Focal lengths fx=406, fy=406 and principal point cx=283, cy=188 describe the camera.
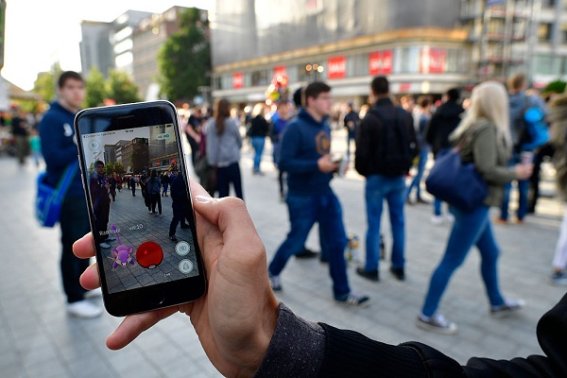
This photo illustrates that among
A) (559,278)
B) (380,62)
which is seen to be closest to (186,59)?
(380,62)

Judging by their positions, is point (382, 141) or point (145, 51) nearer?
point (382, 141)

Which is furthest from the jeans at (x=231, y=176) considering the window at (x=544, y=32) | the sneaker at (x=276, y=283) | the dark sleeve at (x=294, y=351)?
the window at (x=544, y=32)

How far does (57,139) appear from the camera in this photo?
339cm

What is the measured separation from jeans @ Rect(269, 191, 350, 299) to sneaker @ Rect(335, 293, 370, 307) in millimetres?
34

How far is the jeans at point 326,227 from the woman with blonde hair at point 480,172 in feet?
2.63

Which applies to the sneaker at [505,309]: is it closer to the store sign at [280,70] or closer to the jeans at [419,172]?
the jeans at [419,172]

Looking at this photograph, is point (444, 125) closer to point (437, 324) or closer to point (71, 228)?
point (437, 324)

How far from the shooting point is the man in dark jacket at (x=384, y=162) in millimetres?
4223

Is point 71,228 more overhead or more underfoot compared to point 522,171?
more underfoot

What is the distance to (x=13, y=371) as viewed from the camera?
2998 mm

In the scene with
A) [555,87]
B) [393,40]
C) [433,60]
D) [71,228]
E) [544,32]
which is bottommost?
[71,228]

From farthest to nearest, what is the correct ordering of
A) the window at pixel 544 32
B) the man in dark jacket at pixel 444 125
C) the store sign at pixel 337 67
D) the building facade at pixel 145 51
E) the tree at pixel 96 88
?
the building facade at pixel 145 51 < the tree at pixel 96 88 < the window at pixel 544 32 < the store sign at pixel 337 67 < the man in dark jacket at pixel 444 125

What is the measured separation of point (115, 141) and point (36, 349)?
9.51 ft

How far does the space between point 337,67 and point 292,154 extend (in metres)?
38.3
